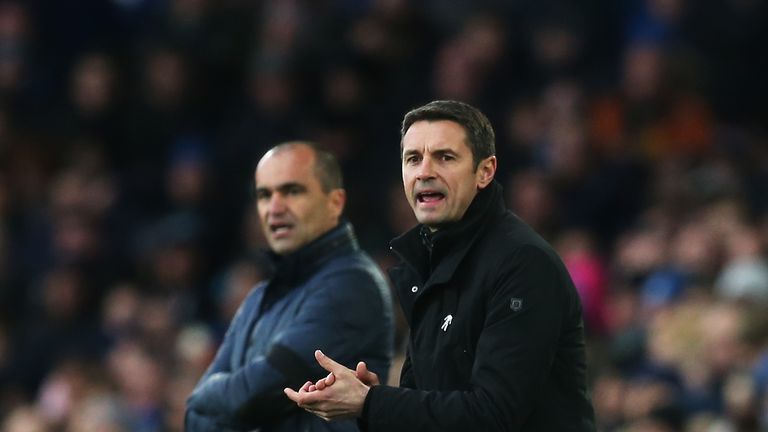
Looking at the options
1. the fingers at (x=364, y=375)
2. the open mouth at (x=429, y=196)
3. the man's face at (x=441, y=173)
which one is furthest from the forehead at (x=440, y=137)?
the fingers at (x=364, y=375)

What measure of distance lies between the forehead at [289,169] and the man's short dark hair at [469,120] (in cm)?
119

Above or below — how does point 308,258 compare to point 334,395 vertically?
above

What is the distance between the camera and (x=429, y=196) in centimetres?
439

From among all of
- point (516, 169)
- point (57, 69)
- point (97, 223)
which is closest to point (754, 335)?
point (516, 169)

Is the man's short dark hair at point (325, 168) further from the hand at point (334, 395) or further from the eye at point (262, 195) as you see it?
the hand at point (334, 395)

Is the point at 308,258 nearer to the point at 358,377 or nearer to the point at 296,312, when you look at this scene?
the point at 296,312

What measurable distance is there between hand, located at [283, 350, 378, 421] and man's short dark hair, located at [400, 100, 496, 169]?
0.68 m

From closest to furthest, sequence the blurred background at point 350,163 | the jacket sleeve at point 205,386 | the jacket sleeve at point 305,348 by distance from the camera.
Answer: the jacket sleeve at point 305,348 < the jacket sleeve at point 205,386 < the blurred background at point 350,163

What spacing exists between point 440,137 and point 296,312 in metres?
1.23

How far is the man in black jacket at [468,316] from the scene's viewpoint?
4.11m

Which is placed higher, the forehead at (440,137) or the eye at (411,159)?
the forehead at (440,137)

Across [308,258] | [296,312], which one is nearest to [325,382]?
[296,312]

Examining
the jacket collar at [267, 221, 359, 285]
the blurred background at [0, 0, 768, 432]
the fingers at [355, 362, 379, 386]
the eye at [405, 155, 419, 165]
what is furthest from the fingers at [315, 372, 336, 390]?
the blurred background at [0, 0, 768, 432]

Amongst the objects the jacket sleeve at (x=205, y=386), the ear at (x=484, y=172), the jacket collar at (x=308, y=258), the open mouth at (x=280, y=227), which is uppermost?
the ear at (x=484, y=172)
